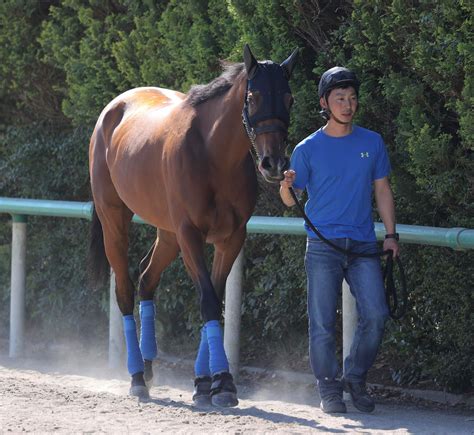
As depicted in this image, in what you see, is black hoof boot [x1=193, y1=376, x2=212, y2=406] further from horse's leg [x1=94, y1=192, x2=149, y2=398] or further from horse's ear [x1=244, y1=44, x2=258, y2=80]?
horse's ear [x1=244, y1=44, x2=258, y2=80]

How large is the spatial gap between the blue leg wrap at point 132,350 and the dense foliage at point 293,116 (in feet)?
3.28

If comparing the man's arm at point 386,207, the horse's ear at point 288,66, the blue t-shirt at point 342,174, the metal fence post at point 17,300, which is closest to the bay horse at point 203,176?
the horse's ear at point 288,66

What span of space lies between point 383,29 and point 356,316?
1606 millimetres

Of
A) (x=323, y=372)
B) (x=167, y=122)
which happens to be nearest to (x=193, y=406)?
(x=323, y=372)

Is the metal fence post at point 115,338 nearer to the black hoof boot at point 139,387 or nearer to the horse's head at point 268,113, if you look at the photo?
the black hoof boot at point 139,387

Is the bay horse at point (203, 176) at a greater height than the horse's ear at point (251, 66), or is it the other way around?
the horse's ear at point (251, 66)

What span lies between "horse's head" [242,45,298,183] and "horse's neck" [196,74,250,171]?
0.24 meters

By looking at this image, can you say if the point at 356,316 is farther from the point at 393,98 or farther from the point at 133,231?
the point at 133,231

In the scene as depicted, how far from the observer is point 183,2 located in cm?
777

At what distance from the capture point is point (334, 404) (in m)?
5.78

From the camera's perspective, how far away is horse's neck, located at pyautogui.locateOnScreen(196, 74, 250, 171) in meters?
6.07

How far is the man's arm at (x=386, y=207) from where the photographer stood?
227 inches

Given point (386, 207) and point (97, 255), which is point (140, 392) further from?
point (386, 207)

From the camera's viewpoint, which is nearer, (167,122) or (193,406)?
(193,406)
